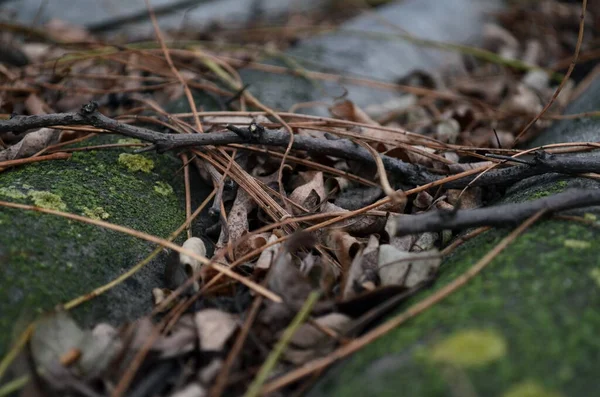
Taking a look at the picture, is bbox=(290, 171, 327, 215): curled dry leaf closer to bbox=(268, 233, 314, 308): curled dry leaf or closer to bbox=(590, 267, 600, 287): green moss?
bbox=(268, 233, 314, 308): curled dry leaf

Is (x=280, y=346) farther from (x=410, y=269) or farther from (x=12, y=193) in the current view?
(x=12, y=193)

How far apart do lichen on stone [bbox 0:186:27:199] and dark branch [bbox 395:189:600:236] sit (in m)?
0.96

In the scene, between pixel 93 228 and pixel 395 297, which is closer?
pixel 395 297

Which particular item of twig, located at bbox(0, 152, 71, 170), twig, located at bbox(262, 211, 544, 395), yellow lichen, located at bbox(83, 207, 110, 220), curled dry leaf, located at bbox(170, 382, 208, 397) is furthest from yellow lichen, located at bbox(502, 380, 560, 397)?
twig, located at bbox(0, 152, 71, 170)

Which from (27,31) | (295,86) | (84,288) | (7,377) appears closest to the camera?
(7,377)

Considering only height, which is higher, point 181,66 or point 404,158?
point 181,66

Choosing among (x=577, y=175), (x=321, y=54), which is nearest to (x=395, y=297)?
(x=577, y=175)

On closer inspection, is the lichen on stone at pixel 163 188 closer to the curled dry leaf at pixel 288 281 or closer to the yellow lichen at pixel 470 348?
the curled dry leaf at pixel 288 281

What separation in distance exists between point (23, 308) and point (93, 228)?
1.01 feet

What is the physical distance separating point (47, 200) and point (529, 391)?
119 centimetres

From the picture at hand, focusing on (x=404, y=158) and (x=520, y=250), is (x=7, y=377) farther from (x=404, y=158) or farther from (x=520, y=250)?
(x=404, y=158)

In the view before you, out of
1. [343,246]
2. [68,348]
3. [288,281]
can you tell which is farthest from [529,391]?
[68,348]

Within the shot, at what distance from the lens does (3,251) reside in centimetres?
121

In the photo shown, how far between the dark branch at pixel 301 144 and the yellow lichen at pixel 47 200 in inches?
8.4
